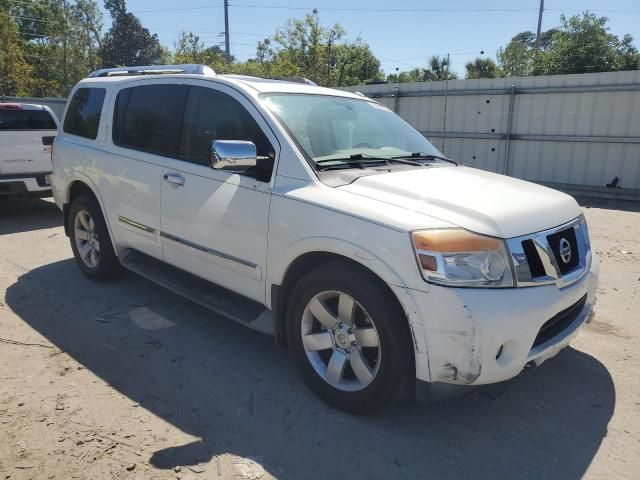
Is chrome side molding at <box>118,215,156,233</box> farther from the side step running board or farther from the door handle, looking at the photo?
the door handle

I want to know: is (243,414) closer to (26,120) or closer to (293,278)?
(293,278)

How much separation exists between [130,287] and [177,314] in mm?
881

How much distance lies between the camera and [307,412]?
3.01 metres

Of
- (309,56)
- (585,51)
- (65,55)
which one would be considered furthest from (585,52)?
(65,55)

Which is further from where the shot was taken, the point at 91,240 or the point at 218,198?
the point at 91,240

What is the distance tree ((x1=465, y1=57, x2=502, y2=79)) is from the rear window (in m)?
48.5

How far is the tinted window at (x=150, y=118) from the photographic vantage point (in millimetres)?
3982

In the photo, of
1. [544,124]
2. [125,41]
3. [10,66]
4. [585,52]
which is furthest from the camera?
[125,41]

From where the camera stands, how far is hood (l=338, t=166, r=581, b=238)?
2615mm

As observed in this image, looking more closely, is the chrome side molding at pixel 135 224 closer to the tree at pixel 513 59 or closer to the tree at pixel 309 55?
the tree at pixel 309 55

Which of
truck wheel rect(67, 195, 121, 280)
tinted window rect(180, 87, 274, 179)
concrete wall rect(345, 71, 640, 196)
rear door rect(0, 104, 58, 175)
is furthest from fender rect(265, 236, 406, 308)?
concrete wall rect(345, 71, 640, 196)

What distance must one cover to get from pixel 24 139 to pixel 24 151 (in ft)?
0.64

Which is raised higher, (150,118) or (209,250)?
(150,118)

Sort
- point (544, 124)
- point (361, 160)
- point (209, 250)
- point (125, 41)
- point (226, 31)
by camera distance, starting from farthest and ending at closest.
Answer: point (125, 41), point (226, 31), point (544, 124), point (209, 250), point (361, 160)
